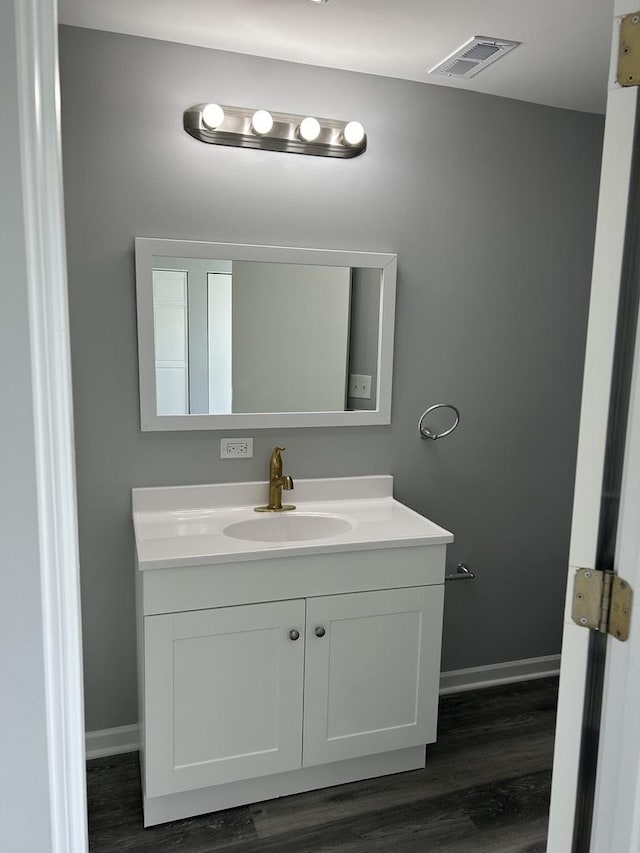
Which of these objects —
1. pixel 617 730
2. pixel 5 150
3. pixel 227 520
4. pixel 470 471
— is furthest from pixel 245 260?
pixel 617 730

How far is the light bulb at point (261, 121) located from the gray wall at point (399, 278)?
10 cm

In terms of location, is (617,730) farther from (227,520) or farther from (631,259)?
(227,520)

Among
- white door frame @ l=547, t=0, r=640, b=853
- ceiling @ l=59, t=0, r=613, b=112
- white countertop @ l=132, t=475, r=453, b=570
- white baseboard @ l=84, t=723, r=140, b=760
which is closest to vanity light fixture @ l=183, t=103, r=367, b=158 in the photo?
ceiling @ l=59, t=0, r=613, b=112

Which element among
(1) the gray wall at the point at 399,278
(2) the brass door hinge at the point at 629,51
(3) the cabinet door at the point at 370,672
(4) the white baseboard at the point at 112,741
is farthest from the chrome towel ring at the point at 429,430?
(2) the brass door hinge at the point at 629,51

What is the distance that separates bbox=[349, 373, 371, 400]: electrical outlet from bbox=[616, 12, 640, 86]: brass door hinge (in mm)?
1643

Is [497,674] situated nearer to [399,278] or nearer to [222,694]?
[222,694]

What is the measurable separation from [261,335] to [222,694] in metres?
1.20

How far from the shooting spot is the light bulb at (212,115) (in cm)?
223

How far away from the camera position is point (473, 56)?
227 centimetres

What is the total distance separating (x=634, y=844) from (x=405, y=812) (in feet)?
4.40

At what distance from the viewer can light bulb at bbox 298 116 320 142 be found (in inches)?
92.1

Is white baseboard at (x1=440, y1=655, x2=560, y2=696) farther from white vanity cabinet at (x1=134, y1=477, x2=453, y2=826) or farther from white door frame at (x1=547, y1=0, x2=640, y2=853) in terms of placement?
white door frame at (x1=547, y1=0, x2=640, y2=853)

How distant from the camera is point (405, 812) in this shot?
2.22 metres

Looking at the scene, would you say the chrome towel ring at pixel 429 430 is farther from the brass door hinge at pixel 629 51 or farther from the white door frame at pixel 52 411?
the white door frame at pixel 52 411
